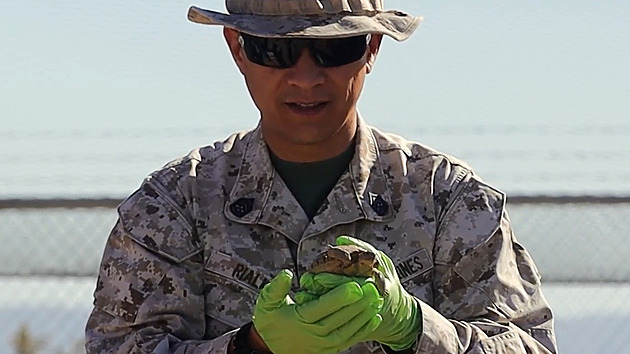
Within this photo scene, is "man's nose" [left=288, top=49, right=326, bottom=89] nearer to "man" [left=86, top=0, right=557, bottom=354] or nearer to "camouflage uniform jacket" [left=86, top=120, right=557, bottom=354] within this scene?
Result: "man" [left=86, top=0, right=557, bottom=354]

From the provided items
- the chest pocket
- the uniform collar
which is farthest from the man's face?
the chest pocket

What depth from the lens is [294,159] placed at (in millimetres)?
5609

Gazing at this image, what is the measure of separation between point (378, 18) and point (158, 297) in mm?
912

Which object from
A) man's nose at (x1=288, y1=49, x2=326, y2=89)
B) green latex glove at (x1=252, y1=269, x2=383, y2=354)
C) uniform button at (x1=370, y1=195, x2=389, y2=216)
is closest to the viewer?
green latex glove at (x1=252, y1=269, x2=383, y2=354)

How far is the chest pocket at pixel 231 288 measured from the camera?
551 cm

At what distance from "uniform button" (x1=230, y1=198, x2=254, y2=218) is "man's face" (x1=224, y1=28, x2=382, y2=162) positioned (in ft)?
0.63

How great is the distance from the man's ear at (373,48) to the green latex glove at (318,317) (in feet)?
2.50

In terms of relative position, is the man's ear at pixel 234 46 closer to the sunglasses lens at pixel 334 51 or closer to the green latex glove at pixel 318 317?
the sunglasses lens at pixel 334 51

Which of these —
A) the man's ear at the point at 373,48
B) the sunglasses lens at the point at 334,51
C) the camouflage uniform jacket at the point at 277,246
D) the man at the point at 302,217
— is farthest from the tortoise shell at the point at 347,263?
the man's ear at the point at 373,48

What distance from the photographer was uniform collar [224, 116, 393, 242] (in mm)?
5555

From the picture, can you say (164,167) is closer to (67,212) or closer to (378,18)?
(378,18)

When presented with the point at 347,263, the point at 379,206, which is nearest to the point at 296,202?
the point at 379,206

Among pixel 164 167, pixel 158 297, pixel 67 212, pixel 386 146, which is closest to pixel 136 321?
pixel 158 297

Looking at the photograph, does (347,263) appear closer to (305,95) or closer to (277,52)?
(305,95)
